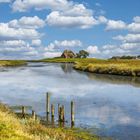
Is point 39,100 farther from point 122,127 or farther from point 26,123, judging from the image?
point 26,123

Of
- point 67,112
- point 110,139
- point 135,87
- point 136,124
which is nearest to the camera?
point 110,139

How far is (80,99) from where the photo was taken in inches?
1818

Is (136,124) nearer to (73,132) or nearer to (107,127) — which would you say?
(107,127)

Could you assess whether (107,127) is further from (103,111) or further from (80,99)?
(80,99)

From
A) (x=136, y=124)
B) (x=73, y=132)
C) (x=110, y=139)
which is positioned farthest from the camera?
(x=136, y=124)

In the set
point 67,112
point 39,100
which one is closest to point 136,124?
point 67,112

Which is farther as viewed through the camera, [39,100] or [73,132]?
[39,100]

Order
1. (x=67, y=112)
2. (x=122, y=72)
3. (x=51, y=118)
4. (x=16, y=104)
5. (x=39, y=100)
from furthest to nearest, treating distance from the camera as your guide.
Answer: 1. (x=122, y=72)
2. (x=39, y=100)
3. (x=16, y=104)
4. (x=67, y=112)
5. (x=51, y=118)

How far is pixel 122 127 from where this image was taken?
29359mm

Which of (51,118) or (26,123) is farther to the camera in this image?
(51,118)

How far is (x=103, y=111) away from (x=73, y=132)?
1013 centimetres

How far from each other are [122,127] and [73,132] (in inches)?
165

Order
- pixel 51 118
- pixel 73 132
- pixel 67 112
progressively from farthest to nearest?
pixel 67 112, pixel 51 118, pixel 73 132

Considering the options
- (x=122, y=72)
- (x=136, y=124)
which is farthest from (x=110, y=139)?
(x=122, y=72)
